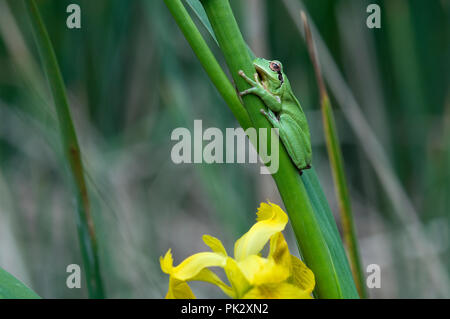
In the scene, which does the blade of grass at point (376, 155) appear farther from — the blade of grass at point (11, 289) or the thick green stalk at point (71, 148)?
the blade of grass at point (11, 289)

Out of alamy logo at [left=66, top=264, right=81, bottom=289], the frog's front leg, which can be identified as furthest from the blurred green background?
the frog's front leg

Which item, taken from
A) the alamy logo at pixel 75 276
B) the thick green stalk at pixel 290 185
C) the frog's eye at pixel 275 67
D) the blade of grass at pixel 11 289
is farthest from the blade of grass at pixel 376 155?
the blade of grass at pixel 11 289

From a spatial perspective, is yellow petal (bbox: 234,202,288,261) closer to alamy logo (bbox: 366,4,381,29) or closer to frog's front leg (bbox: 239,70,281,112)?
frog's front leg (bbox: 239,70,281,112)

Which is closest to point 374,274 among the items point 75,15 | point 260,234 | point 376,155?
point 376,155
